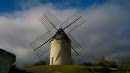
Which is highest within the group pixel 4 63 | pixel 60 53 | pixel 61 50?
pixel 61 50

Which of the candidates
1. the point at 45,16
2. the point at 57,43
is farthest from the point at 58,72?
the point at 45,16

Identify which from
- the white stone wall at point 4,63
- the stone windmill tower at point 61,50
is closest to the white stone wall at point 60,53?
the stone windmill tower at point 61,50

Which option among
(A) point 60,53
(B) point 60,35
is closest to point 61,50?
(A) point 60,53

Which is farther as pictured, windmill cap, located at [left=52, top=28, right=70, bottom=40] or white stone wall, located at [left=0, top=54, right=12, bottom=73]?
windmill cap, located at [left=52, top=28, right=70, bottom=40]

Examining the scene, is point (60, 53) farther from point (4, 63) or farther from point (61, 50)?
point (4, 63)

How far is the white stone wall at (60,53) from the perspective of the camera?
19.8m

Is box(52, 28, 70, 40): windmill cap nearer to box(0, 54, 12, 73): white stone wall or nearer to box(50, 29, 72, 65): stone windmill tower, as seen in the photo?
box(50, 29, 72, 65): stone windmill tower

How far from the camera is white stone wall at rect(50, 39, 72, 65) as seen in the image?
781 inches

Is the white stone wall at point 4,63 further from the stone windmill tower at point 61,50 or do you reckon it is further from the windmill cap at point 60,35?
the windmill cap at point 60,35

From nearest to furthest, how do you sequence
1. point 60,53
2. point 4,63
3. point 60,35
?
point 4,63, point 60,53, point 60,35

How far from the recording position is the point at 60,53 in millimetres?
19906

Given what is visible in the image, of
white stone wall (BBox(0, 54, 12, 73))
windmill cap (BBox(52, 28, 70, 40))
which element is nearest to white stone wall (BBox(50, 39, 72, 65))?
windmill cap (BBox(52, 28, 70, 40))

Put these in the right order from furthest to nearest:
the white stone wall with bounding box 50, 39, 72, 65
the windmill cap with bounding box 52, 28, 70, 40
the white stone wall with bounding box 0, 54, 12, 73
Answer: the windmill cap with bounding box 52, 28, 70, 40 < the white stone wall with bounding box 50, 39, 72, 65 < the white stone wall with bounding box 0, 54, 12, 73

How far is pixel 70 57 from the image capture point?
20.5 meters
